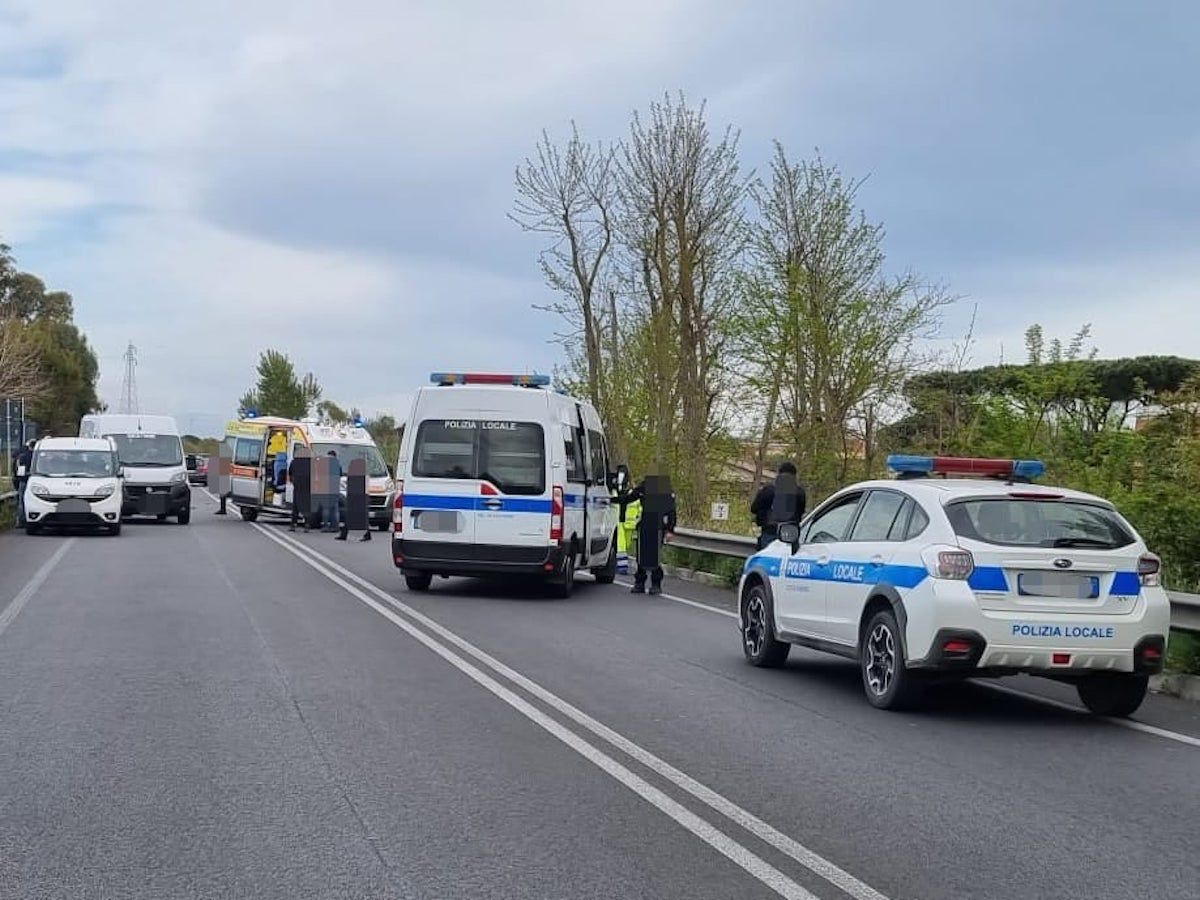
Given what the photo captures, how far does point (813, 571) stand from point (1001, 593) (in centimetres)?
211

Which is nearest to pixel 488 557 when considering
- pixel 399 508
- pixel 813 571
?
pixel 399 508

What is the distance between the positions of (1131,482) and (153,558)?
47.9 feet

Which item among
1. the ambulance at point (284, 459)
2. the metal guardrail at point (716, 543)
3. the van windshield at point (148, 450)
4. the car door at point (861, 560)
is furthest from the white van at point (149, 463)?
the car door at point (861, 560)

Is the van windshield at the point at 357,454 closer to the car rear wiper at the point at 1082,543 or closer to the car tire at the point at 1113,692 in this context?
the car tire at the point at 1113,692

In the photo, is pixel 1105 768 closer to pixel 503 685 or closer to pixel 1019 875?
pixel 1019 875

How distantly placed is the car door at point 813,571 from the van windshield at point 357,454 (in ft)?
78.2

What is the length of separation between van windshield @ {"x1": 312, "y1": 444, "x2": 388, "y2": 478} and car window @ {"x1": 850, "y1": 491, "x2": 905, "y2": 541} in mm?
24737

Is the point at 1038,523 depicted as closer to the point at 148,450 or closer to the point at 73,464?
the point at 73,464

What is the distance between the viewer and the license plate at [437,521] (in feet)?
57.7

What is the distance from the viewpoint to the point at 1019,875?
585 centimetres

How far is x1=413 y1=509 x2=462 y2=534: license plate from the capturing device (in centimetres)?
1758

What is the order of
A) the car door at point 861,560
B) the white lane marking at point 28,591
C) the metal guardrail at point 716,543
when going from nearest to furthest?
the car door at point 861,560, the white lane marking at point 28,591, the metal guardrail at point 716,543

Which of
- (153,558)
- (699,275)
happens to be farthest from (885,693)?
(699,275)

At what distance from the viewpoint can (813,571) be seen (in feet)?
36.7
